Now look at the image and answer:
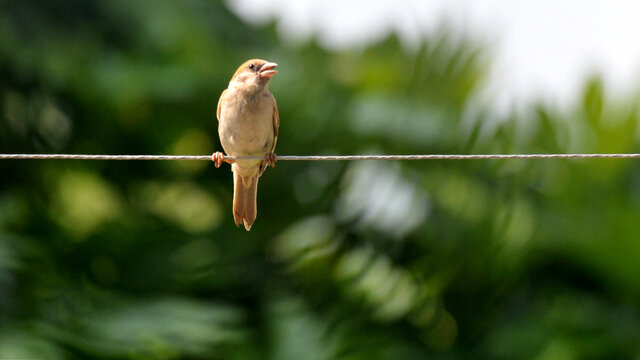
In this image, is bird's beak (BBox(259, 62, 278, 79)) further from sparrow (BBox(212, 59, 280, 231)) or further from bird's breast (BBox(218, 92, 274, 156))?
bird's breast (BBox(218, 92, 274, 156))

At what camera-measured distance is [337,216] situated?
28.3 feet

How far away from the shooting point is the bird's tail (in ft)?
17.8

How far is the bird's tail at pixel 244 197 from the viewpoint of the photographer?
5.42 metres

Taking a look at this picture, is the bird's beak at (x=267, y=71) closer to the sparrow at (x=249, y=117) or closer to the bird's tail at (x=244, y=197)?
the sparrow at (x=249, y=117)

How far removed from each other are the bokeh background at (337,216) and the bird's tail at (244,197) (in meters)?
2.51

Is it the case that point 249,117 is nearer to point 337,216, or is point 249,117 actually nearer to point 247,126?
point 247,126

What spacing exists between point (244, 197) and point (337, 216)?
10.5ft

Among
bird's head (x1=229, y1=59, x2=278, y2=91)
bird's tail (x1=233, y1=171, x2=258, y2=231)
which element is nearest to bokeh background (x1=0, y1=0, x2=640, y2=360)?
bird's tail (x1=233, y1=171, x2=258, y2=231)

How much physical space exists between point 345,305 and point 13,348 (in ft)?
9.35

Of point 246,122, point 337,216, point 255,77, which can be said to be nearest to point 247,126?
point 246,122

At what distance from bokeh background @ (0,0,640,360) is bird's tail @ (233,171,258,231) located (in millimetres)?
2511

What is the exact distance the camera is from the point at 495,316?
8562 millimetres

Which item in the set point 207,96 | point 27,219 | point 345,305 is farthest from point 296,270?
point 27,219

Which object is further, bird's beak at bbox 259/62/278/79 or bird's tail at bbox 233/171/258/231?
bird's tail at bbox 233/171/258/231
